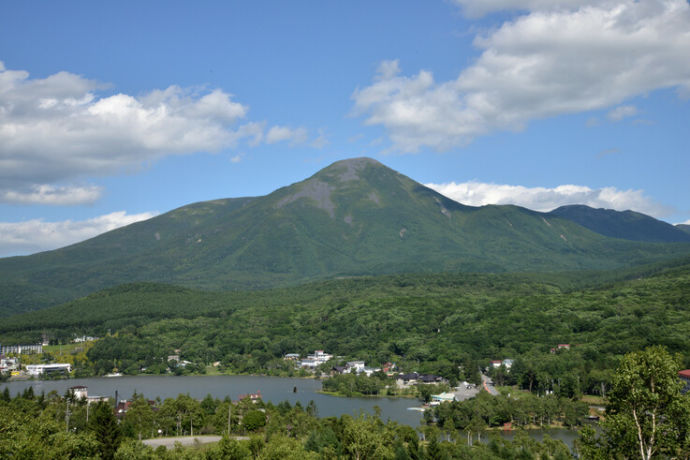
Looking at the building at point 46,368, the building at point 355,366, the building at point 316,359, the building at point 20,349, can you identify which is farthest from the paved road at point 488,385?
the building at point 20,349

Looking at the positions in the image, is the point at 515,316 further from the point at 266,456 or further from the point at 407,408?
the point at 266,456

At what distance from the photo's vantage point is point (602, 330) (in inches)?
3196

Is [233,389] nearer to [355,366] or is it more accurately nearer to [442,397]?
[355,366]

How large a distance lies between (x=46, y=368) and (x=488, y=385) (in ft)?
202

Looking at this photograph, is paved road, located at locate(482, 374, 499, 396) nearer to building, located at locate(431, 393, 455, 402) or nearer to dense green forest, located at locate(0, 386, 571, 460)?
building, located at locate(431, 393, 455, 402)

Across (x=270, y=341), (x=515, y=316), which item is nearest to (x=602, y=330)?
(x=515, y=316)

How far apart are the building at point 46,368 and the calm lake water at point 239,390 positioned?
376 cm

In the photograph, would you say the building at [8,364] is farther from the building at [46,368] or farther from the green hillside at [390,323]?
the green hillside at [390,323]

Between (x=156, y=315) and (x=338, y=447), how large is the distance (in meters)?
90.6

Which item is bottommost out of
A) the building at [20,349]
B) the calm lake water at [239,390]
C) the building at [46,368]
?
the calm lake water at [239,390]

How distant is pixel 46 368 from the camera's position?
8669 cm

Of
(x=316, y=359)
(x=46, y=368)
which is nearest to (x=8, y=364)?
(x=46, y=368)

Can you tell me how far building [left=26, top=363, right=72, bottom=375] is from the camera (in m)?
86.1

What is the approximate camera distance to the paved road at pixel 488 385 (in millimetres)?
64144
